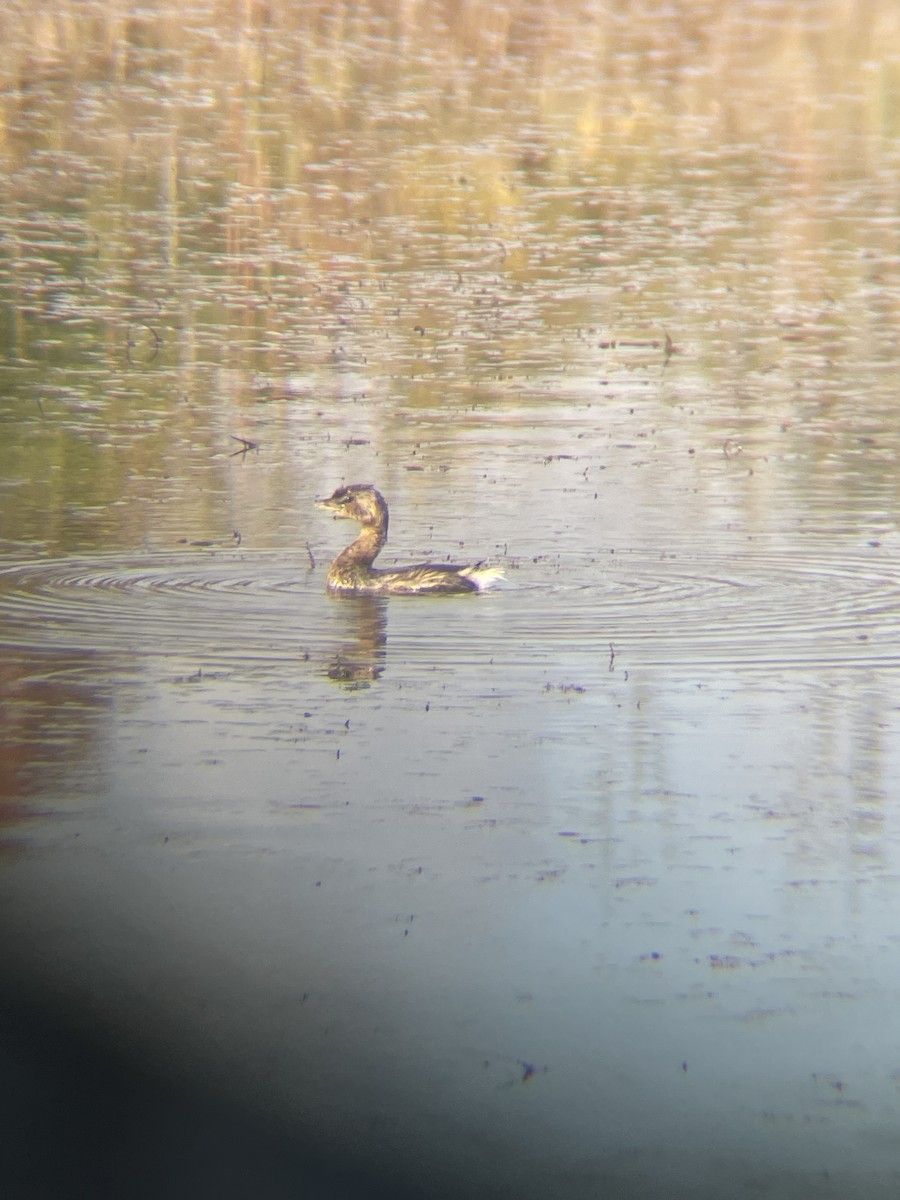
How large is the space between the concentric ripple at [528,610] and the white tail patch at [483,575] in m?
0.08

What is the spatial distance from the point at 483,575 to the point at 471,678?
5.11 feet

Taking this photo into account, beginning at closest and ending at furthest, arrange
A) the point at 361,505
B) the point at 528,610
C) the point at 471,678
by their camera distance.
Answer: the point at 471,678, the point at 528,610, the point at 361,505

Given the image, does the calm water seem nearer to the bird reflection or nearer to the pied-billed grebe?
the bird reflection

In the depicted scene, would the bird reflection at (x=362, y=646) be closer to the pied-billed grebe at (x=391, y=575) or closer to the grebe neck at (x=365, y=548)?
the pied-billed grebe at (x=391, y=575)

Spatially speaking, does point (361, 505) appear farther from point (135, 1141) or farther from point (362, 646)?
point (135, 1141)

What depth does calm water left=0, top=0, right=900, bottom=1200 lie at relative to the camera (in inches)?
201

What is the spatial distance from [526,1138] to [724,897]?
1.53m

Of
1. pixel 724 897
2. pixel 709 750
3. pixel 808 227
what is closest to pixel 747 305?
pixel 808 227

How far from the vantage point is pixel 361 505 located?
10844mm

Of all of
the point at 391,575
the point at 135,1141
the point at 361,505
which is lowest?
the point at 135,1141

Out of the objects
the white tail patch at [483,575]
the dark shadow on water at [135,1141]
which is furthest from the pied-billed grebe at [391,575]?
the dark shadow on water at [135,1141]

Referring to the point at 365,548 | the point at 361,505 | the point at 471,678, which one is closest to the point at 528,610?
the point at 365,548

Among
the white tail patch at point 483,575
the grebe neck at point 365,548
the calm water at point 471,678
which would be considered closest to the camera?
the calm water at point 471,678

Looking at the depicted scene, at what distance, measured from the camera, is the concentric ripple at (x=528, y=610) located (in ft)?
29.5
